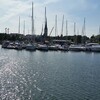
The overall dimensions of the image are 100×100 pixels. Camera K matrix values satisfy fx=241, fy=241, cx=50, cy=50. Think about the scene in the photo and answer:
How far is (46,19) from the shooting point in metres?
126

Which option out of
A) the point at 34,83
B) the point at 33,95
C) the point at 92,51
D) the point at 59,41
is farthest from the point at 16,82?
the point at 59,41

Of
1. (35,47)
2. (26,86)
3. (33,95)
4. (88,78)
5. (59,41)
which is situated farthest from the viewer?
(59,41)

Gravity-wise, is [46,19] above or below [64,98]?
above

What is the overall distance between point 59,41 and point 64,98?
408 feet

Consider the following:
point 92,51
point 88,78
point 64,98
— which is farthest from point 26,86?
point 92,51

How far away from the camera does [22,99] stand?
26859mm

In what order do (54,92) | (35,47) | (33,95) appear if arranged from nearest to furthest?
(33,95) → (54,92) → (35,47)

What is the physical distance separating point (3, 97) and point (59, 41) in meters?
126

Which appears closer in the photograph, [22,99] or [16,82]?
[22,99]

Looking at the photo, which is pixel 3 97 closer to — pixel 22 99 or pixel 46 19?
pixel 22 99

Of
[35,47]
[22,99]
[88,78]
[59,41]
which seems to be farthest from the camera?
[59,41]

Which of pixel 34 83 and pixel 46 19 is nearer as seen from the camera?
pixel 34 83

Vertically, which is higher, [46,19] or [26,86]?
[46,19]

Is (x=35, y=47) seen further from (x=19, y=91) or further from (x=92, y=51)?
(x=19, y=91)
